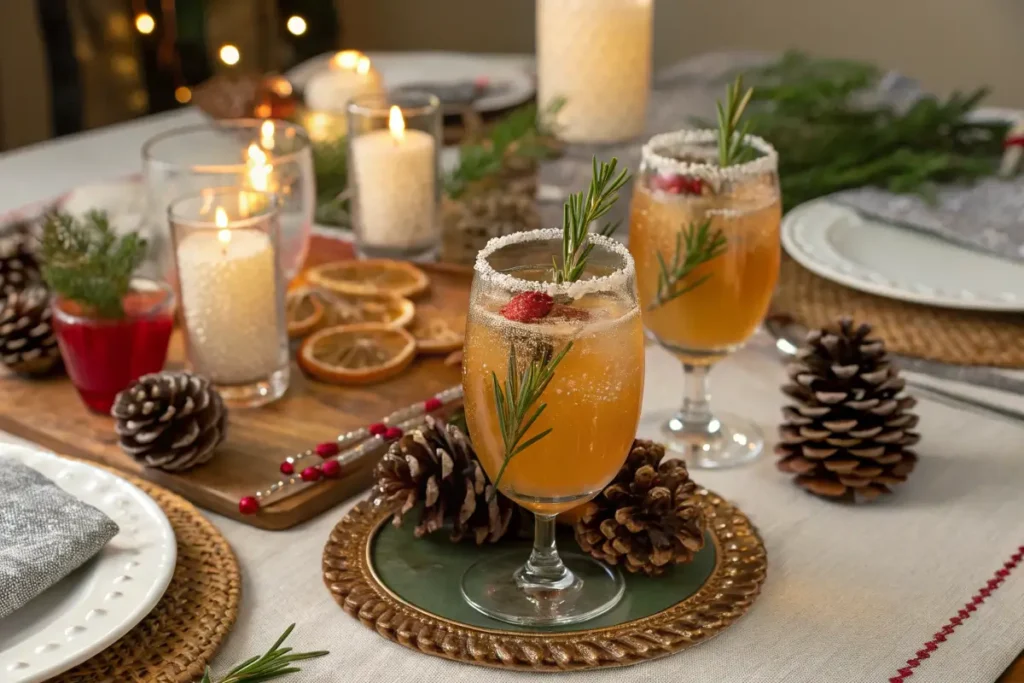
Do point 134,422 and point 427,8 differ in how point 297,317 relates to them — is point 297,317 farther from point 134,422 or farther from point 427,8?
point 427,8

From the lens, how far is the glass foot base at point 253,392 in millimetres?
1308

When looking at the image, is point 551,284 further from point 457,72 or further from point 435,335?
point 457,72

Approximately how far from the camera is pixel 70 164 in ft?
6.74

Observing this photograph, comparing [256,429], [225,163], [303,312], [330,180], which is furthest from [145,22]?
[256,429]

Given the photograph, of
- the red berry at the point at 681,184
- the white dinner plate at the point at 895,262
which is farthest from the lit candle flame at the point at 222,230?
the white dinner plate at the point at 895,262

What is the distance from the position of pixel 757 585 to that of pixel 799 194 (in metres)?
0.90

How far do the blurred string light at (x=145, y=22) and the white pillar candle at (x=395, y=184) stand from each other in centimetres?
224

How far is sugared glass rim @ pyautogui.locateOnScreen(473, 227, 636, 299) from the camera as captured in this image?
2.75 ft

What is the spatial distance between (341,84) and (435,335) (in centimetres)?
69

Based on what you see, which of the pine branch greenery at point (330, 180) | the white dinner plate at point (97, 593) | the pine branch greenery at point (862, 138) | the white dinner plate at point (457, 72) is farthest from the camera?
the white dinner plate at point (457, 72)

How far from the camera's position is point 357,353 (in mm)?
1398

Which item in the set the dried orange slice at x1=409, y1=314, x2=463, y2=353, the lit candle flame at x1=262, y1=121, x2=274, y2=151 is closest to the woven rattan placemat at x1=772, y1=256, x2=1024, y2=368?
the dried orange slice at x1=409, y1=314, x2=463, y2=353

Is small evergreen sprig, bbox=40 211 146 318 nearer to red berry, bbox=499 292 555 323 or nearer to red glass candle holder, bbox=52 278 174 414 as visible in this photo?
red glass candle holder, bbox=52 278 174 414

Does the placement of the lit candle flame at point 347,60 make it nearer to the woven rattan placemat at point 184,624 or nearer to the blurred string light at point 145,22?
the woven rattan placemat at point 184,624
